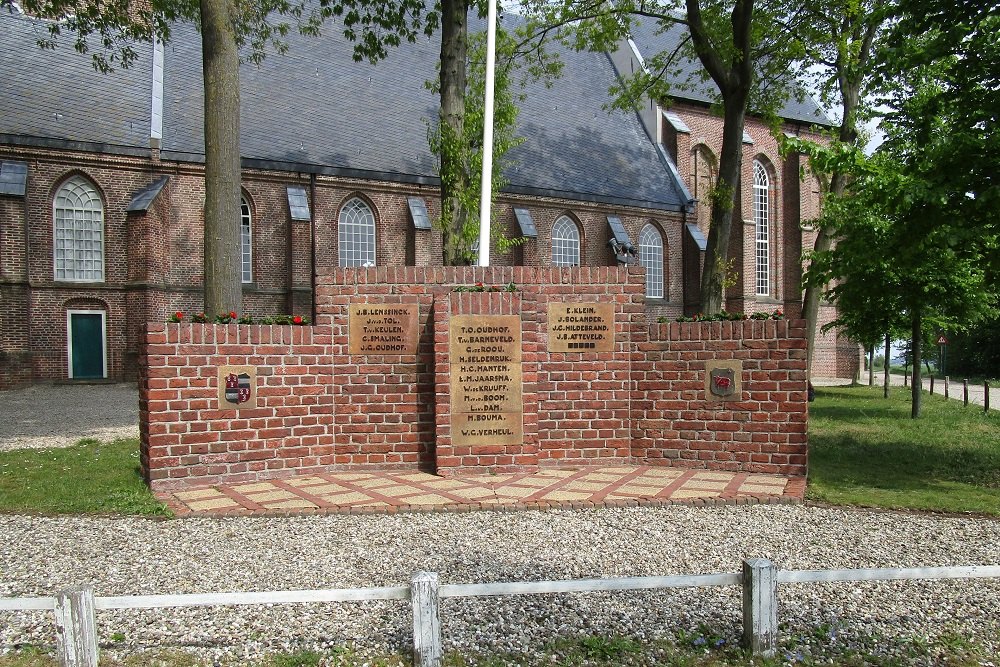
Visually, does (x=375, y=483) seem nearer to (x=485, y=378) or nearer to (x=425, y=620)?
(x=485, y=378)

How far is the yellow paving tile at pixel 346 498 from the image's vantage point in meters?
6.80

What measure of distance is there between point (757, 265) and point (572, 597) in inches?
1290

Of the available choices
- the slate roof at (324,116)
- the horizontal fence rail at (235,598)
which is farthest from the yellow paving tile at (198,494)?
the slate roof at (324,116)

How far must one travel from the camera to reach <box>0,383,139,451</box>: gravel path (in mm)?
12320

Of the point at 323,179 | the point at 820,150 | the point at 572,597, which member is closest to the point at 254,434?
the point at 572,597

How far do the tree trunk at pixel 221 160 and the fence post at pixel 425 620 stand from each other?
7.65 m

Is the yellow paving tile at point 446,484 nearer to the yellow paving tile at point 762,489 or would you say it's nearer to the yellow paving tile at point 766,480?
the yellow paving tile at point 762,489

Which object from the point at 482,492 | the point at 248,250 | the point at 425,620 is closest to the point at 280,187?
the point at 248,250

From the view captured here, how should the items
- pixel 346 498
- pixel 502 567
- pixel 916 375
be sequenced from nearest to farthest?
pixel 502 567 < pixel 346 498 < pixel 916 375

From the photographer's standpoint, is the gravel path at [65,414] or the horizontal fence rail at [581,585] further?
the gravel path at [65,414]

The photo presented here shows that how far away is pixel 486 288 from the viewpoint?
8273 mm

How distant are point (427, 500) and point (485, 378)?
1.68m

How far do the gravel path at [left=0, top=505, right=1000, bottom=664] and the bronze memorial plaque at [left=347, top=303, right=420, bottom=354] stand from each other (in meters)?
2.42

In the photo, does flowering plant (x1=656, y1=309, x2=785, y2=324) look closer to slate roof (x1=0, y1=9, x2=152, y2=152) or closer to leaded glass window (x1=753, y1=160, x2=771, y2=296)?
slate roof (x1=0, y1=9, x2=152, y2=152)
